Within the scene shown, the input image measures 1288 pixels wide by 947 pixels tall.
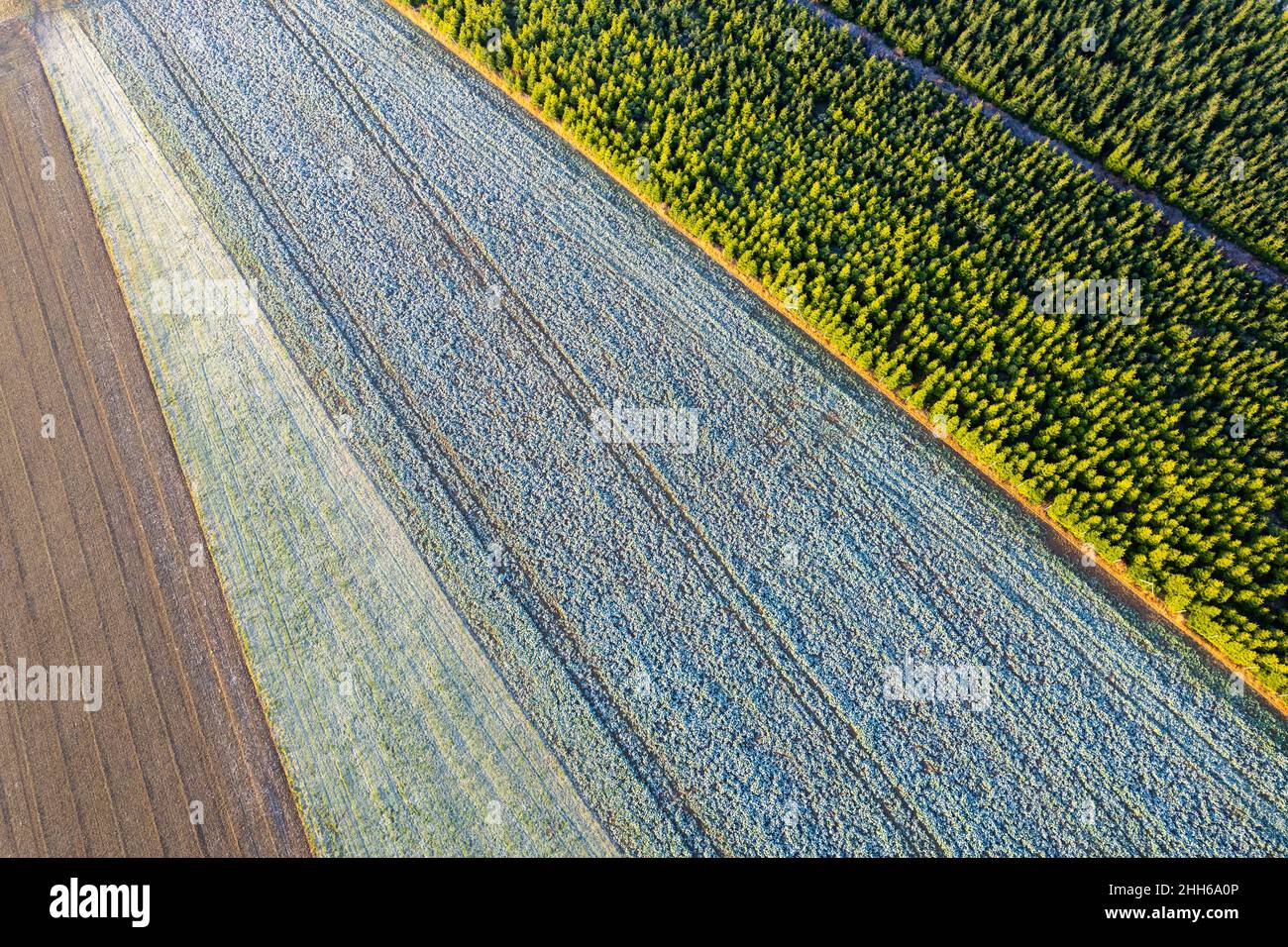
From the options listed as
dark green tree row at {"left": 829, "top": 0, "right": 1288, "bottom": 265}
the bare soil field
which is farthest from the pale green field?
dark green tree row at {"left": 829, "top": 0, "right": 1288, "bottom": 265}

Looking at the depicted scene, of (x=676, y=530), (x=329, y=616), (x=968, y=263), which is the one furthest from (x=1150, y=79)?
(x=329, y=616)

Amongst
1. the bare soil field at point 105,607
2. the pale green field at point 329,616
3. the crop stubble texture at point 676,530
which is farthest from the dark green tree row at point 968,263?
the bare soil field at point 105,607

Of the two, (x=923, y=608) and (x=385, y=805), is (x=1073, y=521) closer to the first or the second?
(x=923, y=608)

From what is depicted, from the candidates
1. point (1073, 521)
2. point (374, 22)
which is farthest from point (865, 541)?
point (374, 22)

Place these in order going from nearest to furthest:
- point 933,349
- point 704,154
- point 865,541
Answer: point 865,541 → point 933,349 → point 704,154

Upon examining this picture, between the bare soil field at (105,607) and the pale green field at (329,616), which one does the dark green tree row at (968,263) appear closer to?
the pale green field at (329,616)

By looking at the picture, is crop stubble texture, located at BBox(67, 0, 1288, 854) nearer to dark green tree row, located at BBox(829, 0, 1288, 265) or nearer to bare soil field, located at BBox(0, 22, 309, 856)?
bare soil field, located at BBox(0, 22, 309, 856)
